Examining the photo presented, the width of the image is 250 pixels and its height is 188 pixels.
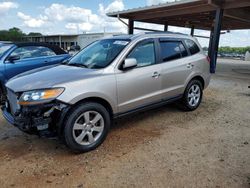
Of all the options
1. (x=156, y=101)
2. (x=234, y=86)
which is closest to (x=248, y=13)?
(x=234, y=86)

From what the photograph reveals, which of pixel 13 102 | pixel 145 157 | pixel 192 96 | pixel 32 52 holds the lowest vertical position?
pixel 145 157

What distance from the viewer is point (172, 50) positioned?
459cm

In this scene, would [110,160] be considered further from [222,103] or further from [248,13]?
[248,13]

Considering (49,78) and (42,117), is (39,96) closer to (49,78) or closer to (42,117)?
(42,117)

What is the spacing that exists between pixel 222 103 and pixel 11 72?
5.75m

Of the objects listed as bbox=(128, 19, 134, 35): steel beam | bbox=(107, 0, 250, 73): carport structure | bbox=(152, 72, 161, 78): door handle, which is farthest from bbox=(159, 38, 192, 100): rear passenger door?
bbox=(128, 19, 134, 35): steel beam

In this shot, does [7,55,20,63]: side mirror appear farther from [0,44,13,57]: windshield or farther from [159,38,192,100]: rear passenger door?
[159,38,192,100]: rear passenger door

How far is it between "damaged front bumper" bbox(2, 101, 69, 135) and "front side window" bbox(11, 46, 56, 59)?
383 centimetres

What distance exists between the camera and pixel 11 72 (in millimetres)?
5902

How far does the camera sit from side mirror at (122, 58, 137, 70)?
3.53 meters

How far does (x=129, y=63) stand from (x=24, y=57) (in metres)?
4.07

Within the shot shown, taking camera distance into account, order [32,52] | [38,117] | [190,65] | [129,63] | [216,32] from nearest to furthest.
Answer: [38,117]
[129,63]
[190,65]
[32,52]
[216,32]

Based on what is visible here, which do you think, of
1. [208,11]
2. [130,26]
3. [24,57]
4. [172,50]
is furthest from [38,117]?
[130,26]

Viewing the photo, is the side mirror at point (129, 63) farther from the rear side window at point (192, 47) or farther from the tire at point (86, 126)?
the rear side window at point (192, 47)
